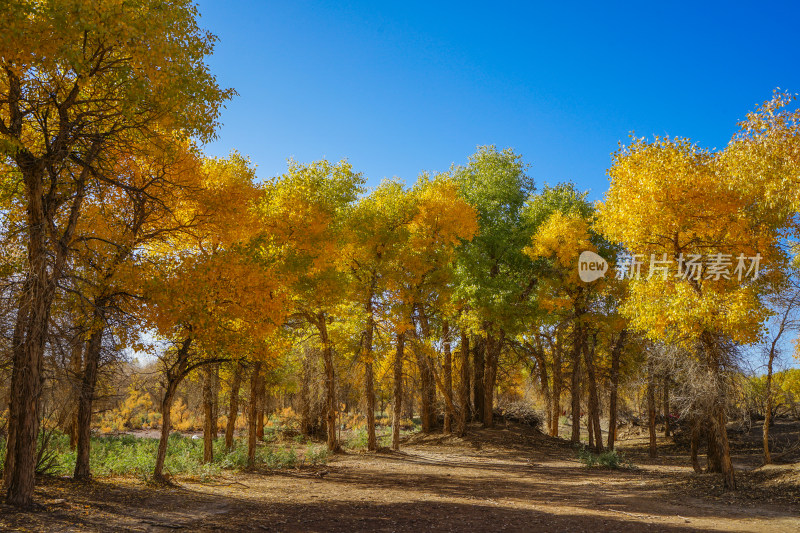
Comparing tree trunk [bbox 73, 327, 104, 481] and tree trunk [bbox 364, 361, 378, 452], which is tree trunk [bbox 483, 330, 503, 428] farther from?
tree trunk [bbox 73, 327, 104, 481]

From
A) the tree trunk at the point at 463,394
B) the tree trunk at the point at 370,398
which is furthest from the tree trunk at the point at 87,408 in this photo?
the tree trunk at the point at 463,394

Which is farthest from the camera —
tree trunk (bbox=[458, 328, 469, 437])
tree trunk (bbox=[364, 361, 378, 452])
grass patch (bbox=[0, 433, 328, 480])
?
tree trunk (bbox=[458, 328, 469, 437])

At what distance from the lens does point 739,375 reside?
12.6 metres

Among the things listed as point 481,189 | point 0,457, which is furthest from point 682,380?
point 0,457

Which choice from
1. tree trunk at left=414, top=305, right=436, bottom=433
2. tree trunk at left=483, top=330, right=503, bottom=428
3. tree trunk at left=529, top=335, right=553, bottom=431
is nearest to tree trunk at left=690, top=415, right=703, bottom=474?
tree trunk at left=414, top=305, right=436, bottom=433

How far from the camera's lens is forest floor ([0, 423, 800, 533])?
811 cm

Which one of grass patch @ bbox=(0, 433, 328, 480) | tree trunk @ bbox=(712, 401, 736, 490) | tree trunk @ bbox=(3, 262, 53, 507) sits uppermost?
tree trunk @ bbox=(3, 262, 53, 507)

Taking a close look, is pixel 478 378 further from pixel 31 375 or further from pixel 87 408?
pixel 31 375

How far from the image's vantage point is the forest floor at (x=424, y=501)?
8109mm

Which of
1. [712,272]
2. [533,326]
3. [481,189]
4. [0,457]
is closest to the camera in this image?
[0,457]

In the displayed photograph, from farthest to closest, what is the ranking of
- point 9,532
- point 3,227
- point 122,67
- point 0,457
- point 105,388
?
1. point 0,457
2. point 105,388
3. point 3,227
4. point 122,67
5. point 9,532

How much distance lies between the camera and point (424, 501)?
10750 mm

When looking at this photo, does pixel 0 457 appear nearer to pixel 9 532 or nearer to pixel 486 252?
pixel 9 532

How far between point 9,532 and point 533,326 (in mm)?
19584
